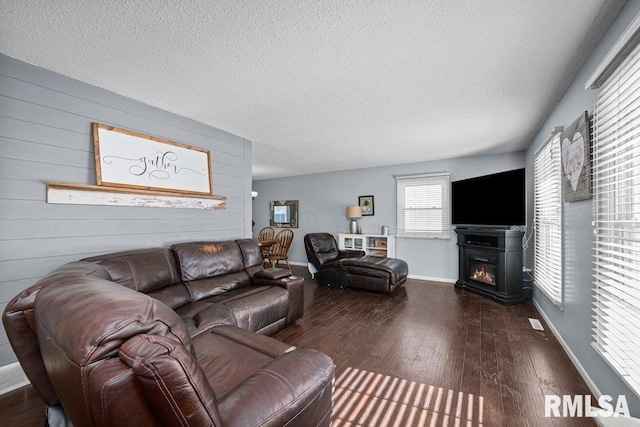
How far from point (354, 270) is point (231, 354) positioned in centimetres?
324

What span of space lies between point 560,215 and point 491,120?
134cm

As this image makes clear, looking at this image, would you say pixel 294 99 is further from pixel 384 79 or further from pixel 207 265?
pixel 207 265

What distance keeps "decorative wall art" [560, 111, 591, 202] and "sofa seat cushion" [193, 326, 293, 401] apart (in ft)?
7.92

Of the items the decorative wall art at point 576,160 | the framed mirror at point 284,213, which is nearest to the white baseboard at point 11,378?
the decorative wall art at point 576,160

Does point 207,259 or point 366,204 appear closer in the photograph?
point 207,259

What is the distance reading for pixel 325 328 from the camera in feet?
9.68

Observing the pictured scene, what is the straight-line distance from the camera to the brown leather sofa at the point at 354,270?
14.0 feet

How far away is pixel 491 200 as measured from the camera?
406 centimetres

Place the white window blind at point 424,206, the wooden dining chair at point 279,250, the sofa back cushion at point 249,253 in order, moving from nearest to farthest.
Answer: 1. the sofa back cushion at point 249,253
2. the white window blind at point 424,206
3. the wooden dining chair at point 279,250

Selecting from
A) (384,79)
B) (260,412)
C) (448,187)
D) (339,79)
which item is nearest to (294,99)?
(339,79)

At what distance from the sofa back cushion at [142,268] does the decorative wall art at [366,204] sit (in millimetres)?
4377

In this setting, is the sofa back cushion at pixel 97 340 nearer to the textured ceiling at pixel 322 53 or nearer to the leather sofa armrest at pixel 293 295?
the textured ceiling at pixel 322 53

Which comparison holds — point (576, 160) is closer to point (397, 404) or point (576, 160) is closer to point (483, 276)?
point (397, 404)

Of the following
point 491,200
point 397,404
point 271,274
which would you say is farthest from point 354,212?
point 397,404
